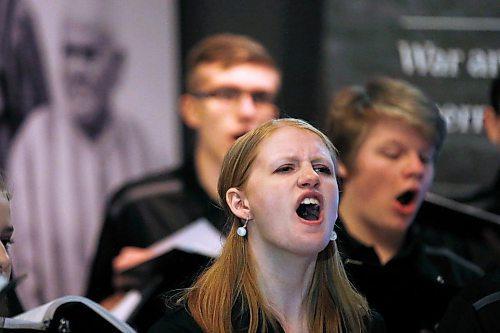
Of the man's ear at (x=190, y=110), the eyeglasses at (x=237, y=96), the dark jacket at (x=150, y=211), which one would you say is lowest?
the dark jacket at (x=150, y=211)

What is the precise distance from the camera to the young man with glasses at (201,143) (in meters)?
4.24

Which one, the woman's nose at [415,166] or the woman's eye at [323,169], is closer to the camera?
the woman's eye at [323,169]

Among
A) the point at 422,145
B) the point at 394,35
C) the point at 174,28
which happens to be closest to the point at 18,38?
the point at 174,28

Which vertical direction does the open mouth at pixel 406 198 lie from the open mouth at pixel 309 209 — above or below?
below

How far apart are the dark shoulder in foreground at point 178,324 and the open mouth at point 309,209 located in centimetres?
31

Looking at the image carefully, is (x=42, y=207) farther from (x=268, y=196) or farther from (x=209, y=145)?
(x=268, y=196)

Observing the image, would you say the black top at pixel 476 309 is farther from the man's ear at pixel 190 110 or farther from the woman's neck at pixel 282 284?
the man's ear at pixel 190 110

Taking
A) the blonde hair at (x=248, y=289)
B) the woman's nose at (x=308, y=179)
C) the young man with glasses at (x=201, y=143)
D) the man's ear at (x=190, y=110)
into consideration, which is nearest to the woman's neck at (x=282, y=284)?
the blonde hair at (x=248, y=289)

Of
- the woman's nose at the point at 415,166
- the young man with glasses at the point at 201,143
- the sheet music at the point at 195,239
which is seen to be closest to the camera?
the woman's nose at the point at 415,166

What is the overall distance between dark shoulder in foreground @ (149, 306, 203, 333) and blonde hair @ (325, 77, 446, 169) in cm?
128

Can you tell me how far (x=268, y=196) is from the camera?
7.45 feet

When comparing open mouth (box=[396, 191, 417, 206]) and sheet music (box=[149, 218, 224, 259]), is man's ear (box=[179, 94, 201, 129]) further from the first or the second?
open mouth (box=[396, 191, 417, 206])

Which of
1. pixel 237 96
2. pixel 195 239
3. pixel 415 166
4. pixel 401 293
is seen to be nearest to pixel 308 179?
pixel 401 293

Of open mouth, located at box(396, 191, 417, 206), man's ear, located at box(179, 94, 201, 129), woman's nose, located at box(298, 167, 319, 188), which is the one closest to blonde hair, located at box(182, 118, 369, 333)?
woman's nose, located at box(298, 167, 319, 188)
